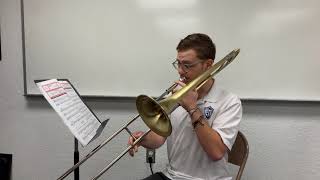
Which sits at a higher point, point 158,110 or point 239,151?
point 158,110

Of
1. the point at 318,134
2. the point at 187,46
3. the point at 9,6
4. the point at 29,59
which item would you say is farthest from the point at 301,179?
the point at 9,6

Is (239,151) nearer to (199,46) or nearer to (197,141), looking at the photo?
(197,141)

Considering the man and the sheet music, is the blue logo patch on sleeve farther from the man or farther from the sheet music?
the sheet music

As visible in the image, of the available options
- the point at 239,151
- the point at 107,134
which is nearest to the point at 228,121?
the point at 239,151

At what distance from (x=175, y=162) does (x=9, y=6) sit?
1.37 metres

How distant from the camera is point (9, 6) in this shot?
2.07 m

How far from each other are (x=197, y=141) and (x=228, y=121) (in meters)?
0.17

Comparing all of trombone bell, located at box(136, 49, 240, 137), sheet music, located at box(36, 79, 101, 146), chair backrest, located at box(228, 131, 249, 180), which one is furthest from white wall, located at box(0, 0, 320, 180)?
trombone bell, located at box(136, 49, 240, 137)

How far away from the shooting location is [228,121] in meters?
1.44

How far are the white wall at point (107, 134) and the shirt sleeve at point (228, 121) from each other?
46 cm

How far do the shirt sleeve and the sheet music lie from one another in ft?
1.69

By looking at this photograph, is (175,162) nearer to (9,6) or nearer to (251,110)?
(251,110)

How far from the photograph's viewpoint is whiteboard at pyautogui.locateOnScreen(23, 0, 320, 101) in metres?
1.82

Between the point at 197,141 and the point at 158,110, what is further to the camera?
the point at 197,141
